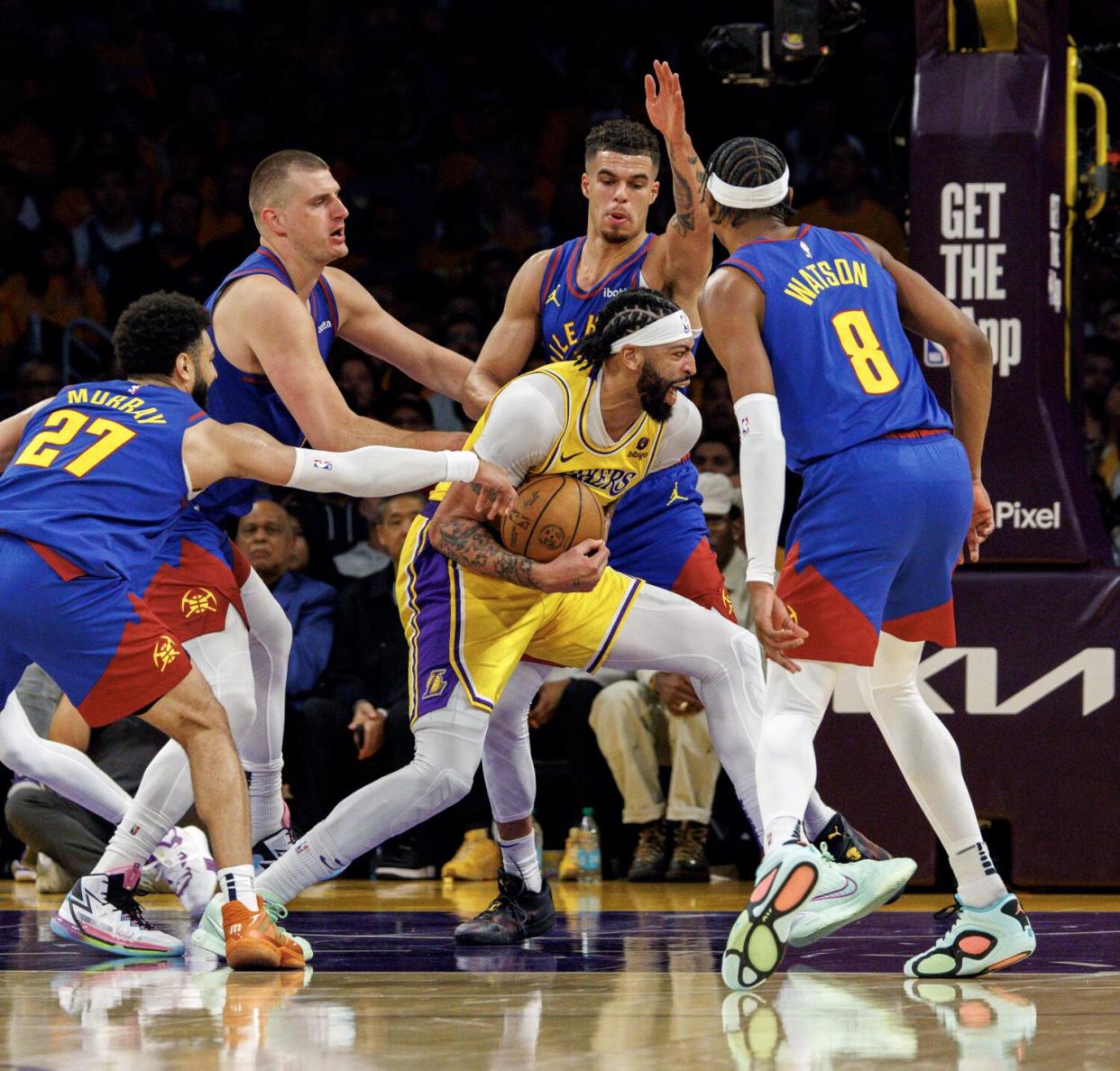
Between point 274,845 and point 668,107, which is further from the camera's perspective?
point 274,845

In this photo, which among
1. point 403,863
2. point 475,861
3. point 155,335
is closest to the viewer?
point 155,335

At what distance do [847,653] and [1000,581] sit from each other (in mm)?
2431

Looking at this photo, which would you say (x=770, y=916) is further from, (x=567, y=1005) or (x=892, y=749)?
(x=892, y=749)

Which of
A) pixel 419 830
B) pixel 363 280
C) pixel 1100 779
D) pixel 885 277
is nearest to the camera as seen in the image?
pixel 885 277

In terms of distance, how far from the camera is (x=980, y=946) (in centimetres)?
404

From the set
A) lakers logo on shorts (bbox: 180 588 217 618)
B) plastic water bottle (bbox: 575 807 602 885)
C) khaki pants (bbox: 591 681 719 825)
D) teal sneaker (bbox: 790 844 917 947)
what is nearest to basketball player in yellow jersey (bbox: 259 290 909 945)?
teal sneaker (bbox: 790 844 917 947)

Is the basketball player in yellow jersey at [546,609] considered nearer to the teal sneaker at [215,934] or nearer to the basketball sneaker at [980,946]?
the teal sneaker at [215,934]

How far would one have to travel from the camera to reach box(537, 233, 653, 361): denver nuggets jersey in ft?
17.4

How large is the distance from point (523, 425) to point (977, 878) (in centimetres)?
151

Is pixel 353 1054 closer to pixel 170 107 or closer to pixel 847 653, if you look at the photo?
pixel 847 653

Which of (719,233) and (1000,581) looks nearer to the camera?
(719,233)

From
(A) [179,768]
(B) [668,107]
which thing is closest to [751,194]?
(B) [668,107]

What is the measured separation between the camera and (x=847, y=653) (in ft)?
13.0

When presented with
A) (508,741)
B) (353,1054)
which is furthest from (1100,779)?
(353,1054)
